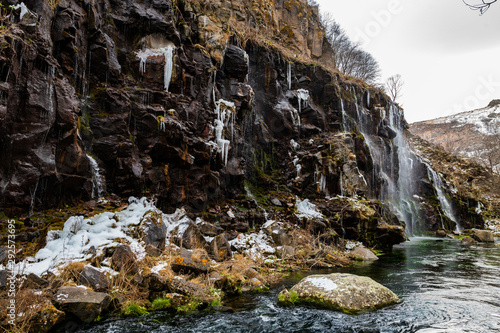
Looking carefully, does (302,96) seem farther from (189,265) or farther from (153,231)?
(189,265)

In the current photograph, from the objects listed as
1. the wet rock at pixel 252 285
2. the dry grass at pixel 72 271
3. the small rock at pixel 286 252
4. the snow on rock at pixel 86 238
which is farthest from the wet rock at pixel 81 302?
the small rock at pixel 286 252

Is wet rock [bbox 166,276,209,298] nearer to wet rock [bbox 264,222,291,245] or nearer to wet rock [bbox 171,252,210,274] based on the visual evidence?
wet rock [bbox 171,252,210,274]

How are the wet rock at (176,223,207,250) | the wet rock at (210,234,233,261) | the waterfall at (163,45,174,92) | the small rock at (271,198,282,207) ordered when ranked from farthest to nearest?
the small rock at (271,198,282,207), the waterfall at (163,45,174,92), the wet rock at (210,234,233,261), the wet rock at (176,223,207,250)

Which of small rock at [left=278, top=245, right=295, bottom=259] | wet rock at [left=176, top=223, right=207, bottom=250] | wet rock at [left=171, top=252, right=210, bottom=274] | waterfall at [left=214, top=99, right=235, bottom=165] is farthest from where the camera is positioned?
waterfall at [left=214, top=99, right=235, bottom=165]

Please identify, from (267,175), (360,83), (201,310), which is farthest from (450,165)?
(201,310)

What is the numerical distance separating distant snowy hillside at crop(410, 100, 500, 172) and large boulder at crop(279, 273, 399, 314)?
51.7 m

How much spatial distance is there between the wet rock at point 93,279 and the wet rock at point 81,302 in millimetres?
487

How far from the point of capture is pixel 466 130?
58.2 m

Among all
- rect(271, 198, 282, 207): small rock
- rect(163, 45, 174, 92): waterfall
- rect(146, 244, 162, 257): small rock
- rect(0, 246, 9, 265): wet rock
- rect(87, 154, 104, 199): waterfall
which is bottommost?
rect(146, 244, 162, 257): small rock

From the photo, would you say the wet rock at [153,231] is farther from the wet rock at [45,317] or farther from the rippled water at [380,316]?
the wet rock at [45,317]

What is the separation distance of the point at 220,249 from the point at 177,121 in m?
5.82

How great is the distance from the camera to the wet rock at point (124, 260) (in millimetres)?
7047

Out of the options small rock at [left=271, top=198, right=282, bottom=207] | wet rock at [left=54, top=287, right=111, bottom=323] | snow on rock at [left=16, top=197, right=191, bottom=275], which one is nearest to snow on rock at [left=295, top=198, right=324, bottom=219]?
small rock at [left=271, top=198, right=282, bottom=207]

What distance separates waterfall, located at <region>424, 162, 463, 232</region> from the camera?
2731 centimetres
